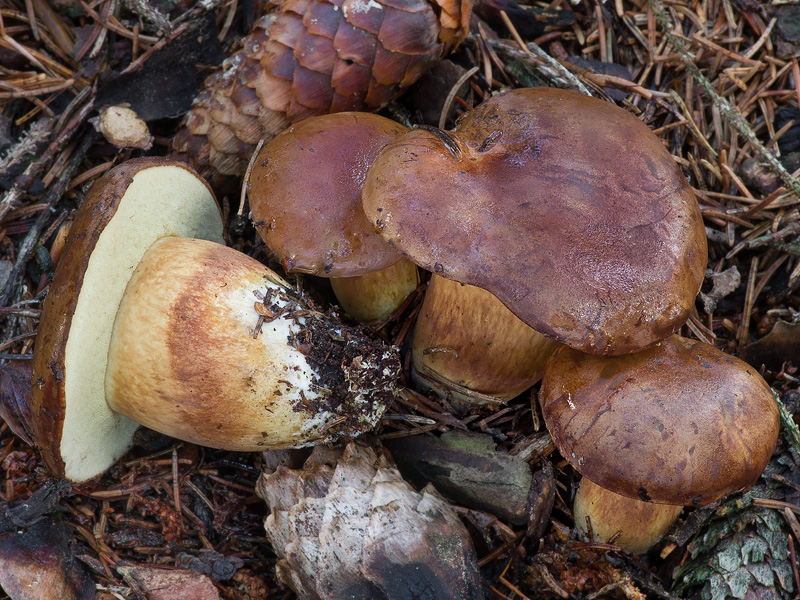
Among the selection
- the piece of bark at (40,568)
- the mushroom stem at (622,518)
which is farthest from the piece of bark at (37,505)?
the mushroom stem at (622,518)

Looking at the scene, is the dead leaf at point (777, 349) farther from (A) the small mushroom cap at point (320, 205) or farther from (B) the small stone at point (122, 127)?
(B) the small stone at point (122, 127)

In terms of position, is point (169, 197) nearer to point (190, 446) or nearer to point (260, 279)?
point (260, 279)

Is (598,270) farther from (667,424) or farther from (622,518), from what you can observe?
(622,518)

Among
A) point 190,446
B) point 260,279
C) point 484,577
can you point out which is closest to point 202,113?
point 260,279

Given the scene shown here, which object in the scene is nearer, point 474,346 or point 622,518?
point 622,518

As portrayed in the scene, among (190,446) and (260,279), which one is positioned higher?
(260,279)

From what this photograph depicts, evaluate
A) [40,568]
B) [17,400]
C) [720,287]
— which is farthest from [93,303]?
[720,287]
